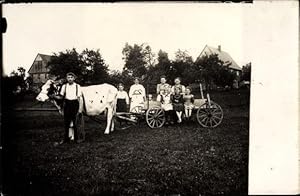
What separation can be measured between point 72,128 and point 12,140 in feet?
1.60

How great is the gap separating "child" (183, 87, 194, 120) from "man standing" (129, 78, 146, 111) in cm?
33

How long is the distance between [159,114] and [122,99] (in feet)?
1.06

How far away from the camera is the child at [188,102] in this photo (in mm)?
2693

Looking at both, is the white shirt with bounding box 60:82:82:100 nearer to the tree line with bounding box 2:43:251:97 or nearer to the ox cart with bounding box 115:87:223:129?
the tree line with bounding box 2:43:251:97

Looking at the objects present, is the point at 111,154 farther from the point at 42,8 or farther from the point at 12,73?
the point at 42,8

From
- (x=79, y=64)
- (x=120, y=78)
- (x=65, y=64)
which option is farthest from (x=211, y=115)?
(x=65, y=64)

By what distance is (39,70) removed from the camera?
2.68 metres

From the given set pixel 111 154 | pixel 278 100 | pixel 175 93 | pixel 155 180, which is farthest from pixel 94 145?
pixel 278 100

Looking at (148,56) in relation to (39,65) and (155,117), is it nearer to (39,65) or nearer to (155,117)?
(155,117)

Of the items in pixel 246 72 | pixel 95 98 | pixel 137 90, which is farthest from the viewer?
pixel 95 98

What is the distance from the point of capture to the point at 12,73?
267 centimetres

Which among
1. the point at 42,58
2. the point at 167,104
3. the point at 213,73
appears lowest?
the point at 167,104

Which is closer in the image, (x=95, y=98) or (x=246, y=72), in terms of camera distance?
(x=246, y=72)

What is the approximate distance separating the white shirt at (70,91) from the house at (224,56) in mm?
1017
